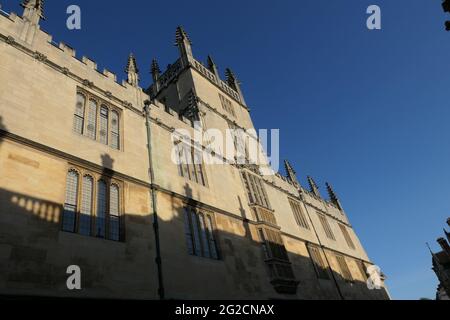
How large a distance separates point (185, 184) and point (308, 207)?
18379 millimetres

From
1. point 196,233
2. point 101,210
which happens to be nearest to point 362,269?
point 196,233

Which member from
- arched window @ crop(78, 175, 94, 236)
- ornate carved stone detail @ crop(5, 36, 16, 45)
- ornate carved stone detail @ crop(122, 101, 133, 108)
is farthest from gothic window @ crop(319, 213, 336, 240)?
ornate carved stone detail @ crop(5, 36, 16, 45)

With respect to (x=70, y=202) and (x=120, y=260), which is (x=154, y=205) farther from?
(x=70, y=202)

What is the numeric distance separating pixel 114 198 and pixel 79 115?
12.9 feet

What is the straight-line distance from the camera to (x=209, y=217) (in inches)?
600

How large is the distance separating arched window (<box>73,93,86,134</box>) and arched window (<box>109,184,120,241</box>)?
273cm

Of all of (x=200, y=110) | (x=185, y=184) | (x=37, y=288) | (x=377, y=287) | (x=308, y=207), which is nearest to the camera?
(x=37, y=288)

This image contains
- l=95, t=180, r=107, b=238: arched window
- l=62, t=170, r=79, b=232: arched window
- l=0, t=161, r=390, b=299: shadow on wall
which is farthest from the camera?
l=95, t=180, r=107, b=238: arched window

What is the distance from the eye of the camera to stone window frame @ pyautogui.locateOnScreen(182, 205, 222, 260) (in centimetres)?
1337

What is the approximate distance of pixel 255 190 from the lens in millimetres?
20562

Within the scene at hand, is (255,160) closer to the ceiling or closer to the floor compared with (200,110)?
closer to the floor

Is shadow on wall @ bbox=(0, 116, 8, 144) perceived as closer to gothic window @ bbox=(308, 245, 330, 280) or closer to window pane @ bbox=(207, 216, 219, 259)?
window pane @ bbox=(207, 216, 219, 259)
